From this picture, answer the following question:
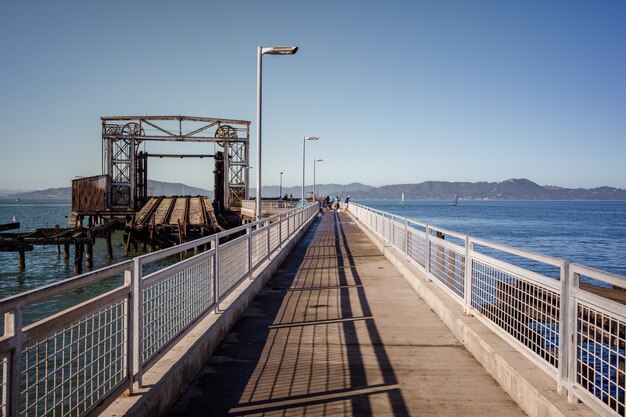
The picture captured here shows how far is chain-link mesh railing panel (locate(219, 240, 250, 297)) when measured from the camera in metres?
8.00

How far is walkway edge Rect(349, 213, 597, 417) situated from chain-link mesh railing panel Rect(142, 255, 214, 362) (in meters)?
3.42

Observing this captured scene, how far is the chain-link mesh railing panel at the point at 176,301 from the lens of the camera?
5.18 m

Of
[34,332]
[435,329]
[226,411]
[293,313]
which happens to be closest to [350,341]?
[435,329]

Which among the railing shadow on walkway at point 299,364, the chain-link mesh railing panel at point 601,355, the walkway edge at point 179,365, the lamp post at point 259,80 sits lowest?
the railing shadow on walkway at point 299,364

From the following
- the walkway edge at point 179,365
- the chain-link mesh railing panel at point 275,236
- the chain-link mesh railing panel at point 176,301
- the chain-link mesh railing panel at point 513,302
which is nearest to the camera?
the walkway edge at point 179,365

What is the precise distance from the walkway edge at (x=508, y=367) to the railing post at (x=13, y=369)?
3706mm

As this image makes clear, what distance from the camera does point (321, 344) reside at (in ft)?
23.0

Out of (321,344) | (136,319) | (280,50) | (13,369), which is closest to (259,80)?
(280,50)

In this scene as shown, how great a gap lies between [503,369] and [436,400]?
2.65 feet

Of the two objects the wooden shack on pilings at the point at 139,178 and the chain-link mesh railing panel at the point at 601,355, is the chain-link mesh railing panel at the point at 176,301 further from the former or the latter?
the wooden shack on pilings at the point at 139,178

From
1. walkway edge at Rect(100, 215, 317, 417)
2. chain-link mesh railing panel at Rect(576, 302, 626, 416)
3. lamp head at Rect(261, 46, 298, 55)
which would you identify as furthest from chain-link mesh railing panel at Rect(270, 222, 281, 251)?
chain-link mesh railing panel at Rect(576, 302, 626, 416)

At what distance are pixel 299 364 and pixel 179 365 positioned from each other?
5.14 ft

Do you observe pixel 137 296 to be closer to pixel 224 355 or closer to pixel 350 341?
pixel 224 355

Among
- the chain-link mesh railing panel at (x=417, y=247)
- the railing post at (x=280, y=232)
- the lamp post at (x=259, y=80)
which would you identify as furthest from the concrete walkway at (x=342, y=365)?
the lamp post at (x=259, y=80)
